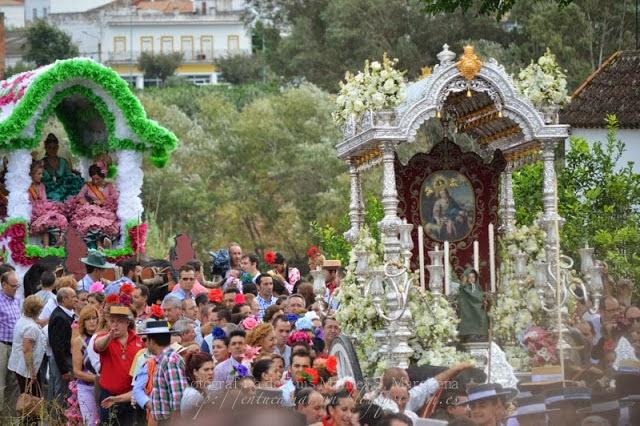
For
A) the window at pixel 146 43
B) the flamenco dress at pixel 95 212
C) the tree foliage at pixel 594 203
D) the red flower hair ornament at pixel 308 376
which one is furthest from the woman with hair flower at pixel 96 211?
the window at pixel 146 43

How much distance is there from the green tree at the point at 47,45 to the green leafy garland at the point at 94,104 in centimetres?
7606

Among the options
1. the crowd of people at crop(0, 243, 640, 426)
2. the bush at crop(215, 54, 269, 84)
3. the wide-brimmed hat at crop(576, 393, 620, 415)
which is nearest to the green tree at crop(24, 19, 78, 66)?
the bush at crop(215, 54, 269, 84)

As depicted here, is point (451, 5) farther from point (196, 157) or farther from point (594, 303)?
point (196, 157)

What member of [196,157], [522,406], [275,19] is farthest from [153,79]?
[522,406]

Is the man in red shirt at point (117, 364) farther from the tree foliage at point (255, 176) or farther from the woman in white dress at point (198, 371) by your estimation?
the tree foliage at point (255, 176)

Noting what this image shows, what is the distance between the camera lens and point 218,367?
15.4 metres

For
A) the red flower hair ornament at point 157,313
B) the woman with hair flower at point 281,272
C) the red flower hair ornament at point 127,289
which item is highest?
the woman with hair flower at point 281,272

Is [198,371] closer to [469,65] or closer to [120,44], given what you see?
[469,65]

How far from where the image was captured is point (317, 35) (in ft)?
233

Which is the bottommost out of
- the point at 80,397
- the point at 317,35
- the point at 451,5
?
the point at 80,397

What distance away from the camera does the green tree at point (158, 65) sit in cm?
11038

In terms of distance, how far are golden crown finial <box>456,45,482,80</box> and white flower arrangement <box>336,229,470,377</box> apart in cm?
229

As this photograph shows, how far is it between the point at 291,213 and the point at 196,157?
176 inches

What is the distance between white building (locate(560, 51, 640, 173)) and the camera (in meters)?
34.8
